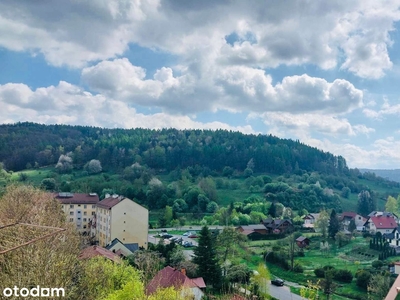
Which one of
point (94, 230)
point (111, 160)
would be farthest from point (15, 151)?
point (94, 230)

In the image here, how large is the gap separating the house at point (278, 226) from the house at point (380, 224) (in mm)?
15220

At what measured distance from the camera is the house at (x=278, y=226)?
68.2 meters

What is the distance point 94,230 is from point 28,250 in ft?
133

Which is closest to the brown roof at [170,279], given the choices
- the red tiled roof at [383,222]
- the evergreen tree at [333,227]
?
the evergreen tree at [333,227]

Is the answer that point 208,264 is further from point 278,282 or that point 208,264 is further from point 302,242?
point 302,242

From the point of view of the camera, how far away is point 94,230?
53375 millimetres

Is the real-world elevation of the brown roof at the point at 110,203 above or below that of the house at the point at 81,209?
above

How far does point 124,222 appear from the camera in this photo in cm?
4631

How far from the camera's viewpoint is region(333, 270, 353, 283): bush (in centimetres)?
3781

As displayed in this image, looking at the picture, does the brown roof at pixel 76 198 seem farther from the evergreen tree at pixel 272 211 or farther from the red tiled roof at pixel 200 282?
the evergreen tree at pixel 272 211

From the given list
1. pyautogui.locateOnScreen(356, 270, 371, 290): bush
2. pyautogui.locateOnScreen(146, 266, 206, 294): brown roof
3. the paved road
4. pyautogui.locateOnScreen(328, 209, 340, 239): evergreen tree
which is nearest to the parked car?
the paved road
